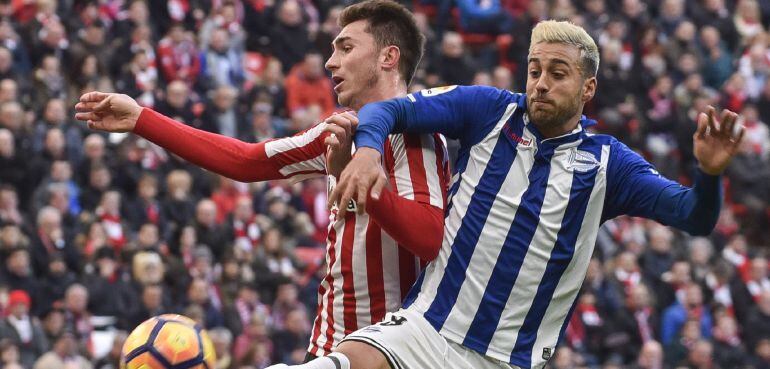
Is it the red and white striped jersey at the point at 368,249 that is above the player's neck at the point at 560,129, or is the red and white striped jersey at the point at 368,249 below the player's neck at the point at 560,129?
below

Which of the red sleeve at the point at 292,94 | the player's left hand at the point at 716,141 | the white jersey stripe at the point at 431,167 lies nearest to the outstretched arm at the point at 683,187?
the player's left hand at the point at 716,141

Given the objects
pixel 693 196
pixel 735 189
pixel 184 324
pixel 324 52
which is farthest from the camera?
pixel 735 189

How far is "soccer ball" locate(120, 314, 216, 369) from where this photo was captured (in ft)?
22.6

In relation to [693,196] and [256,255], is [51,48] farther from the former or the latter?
[693,196]

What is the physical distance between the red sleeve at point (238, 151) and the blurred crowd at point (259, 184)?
701cm

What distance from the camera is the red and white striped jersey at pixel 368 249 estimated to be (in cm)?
682

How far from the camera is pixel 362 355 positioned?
246 inches

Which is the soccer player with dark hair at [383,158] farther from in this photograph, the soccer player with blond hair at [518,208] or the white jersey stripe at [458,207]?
the soccer player with blond hair at [518,208]

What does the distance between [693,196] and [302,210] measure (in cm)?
1216

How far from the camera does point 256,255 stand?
55.3 feet

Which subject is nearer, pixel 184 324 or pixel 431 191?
pixel 431 191

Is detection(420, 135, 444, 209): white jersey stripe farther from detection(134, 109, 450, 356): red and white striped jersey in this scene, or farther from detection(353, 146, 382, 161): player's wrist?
detection(353, 146, 382, 161): player's wrist

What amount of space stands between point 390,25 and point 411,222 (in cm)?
132

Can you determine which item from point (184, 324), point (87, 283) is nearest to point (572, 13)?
point (87, 283)
